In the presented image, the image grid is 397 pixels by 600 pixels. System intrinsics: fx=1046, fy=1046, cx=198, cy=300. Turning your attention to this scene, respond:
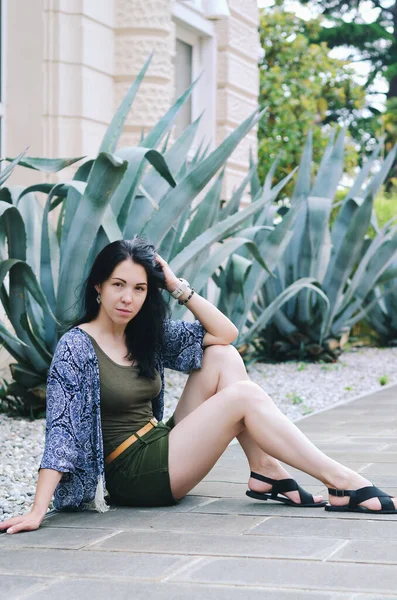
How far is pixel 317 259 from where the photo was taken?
8.23 metres

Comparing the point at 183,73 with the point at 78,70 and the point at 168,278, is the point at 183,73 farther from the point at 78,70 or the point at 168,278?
the point at 168,278

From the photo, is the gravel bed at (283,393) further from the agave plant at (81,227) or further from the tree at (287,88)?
the tree at (287,88)

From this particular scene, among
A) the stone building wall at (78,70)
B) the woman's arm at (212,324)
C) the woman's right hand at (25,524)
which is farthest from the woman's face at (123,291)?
the stone building wall at (78,70)

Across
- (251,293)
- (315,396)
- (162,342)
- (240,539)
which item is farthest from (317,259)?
(240,539)

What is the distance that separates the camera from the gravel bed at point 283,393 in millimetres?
3989

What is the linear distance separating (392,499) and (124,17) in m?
5.92

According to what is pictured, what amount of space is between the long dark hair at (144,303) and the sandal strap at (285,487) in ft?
1.78

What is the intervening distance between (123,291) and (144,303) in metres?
0.23

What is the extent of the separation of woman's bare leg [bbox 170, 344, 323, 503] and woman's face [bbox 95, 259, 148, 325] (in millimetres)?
388

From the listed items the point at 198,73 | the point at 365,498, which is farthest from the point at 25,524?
the point at 198,73

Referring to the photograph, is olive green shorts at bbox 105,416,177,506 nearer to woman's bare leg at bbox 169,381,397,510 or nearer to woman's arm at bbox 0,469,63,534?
woman's bare leg at bbox 169,381,397,510

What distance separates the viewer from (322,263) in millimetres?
8312

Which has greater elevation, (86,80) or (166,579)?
(86,80)

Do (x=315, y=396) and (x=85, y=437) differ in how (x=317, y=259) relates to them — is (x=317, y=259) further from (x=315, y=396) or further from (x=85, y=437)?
(x=85, y=437)
